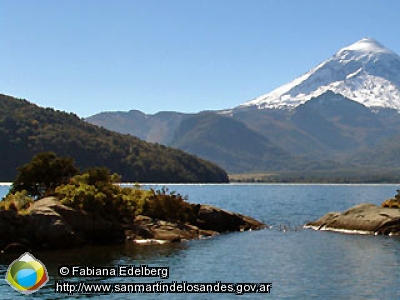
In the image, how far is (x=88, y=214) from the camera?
7006 centimetres

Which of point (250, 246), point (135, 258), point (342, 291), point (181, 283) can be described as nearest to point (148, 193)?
point (250, 246)

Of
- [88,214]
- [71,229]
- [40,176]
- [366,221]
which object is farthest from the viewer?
[366,221]

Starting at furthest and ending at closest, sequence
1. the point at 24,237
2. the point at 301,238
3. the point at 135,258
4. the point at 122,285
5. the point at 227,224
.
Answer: the point at 227,224, the point at 301,238, the point at 24,237, the point at 135,258, the point at 122,285

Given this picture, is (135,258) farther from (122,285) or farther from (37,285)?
(37,285)

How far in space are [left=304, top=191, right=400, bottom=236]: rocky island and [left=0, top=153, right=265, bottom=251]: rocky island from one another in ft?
45.5

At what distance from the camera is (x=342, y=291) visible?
44125mm

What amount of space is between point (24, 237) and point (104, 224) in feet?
33.4

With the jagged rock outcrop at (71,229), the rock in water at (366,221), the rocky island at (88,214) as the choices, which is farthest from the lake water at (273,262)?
the rock in water at (366,221)

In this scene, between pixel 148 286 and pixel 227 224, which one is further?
pixel 227 224

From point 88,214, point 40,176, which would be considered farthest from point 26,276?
point 40,176

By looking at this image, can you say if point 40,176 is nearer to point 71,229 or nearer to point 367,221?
point 71,229

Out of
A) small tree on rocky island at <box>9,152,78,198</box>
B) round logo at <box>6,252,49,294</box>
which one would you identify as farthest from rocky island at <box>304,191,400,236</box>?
round logo at <box>6,252,49,294</box>

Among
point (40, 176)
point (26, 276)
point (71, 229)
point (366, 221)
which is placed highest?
point (40, 176)

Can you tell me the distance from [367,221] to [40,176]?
4496 centimetres
